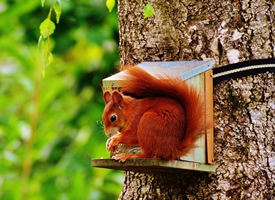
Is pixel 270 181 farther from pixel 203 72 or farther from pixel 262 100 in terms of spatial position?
pixel 203 72

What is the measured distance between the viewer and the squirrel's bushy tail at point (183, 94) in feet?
6.12

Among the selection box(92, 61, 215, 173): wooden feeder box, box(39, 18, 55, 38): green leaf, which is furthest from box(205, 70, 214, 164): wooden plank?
box(39, 18, 55, 38): green leaf

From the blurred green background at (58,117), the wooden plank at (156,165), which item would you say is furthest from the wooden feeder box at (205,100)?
the blurred green background at (58,117)

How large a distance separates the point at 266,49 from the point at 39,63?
2457mm

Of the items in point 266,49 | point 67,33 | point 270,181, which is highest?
point 67,33

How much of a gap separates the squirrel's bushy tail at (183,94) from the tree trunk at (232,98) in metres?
0.18

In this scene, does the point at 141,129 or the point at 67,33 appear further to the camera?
the point at 67,33

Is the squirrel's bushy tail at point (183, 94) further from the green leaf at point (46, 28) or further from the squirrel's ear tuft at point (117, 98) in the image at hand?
the green leaf at point (46, 28)

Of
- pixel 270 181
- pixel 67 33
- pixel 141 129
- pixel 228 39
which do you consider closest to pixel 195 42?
pixel 228 39

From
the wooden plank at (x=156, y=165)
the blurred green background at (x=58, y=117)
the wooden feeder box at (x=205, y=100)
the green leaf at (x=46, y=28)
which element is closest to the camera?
the wooden plank at (x=156, y=165)

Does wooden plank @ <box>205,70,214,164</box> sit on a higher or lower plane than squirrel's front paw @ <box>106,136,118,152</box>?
higher

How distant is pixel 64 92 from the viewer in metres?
4.63

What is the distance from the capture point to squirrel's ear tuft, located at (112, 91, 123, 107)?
6.30ft

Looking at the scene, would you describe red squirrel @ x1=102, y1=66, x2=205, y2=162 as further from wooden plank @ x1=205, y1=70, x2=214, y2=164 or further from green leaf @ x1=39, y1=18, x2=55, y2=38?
green leaf @ x1=39, y1=18, x2=55, y2=38
